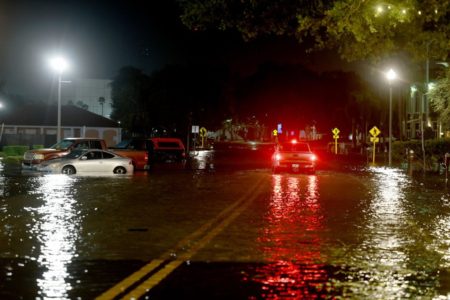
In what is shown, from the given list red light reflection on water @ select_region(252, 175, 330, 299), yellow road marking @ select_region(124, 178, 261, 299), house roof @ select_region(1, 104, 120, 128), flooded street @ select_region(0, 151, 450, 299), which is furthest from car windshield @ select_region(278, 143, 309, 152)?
house roof @ select_region(1, 104, 120, 128)

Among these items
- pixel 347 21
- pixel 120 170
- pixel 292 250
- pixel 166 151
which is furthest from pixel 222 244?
pixel 166 151

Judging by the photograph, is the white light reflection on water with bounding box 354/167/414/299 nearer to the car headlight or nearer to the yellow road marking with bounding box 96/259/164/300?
the yellow road marking with bounding box 96/259/164/300

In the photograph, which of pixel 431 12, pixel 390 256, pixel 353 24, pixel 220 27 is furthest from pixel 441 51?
pixel 390 256

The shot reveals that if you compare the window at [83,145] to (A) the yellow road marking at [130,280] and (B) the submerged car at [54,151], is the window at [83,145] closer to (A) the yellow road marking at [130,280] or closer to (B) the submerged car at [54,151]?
(B) the submerged car at [54,151]

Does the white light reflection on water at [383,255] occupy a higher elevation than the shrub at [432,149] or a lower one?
lower

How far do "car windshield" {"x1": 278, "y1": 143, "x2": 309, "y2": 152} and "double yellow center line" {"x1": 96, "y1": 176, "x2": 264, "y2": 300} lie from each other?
17.9m

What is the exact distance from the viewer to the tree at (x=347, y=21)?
16703 millimetres

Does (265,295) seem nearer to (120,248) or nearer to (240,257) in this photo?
(240,257)

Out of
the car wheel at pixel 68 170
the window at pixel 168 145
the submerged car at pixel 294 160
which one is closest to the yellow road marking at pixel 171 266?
the car wheel at pixel 68 170

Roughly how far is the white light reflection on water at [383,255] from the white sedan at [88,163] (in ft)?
47.1

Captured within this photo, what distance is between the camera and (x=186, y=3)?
61.2ft

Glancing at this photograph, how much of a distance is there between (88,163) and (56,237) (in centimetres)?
1840

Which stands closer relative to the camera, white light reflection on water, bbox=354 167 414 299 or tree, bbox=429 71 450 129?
white light reflection on water, bbox=354 167 414 299

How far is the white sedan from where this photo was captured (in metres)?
29.6
